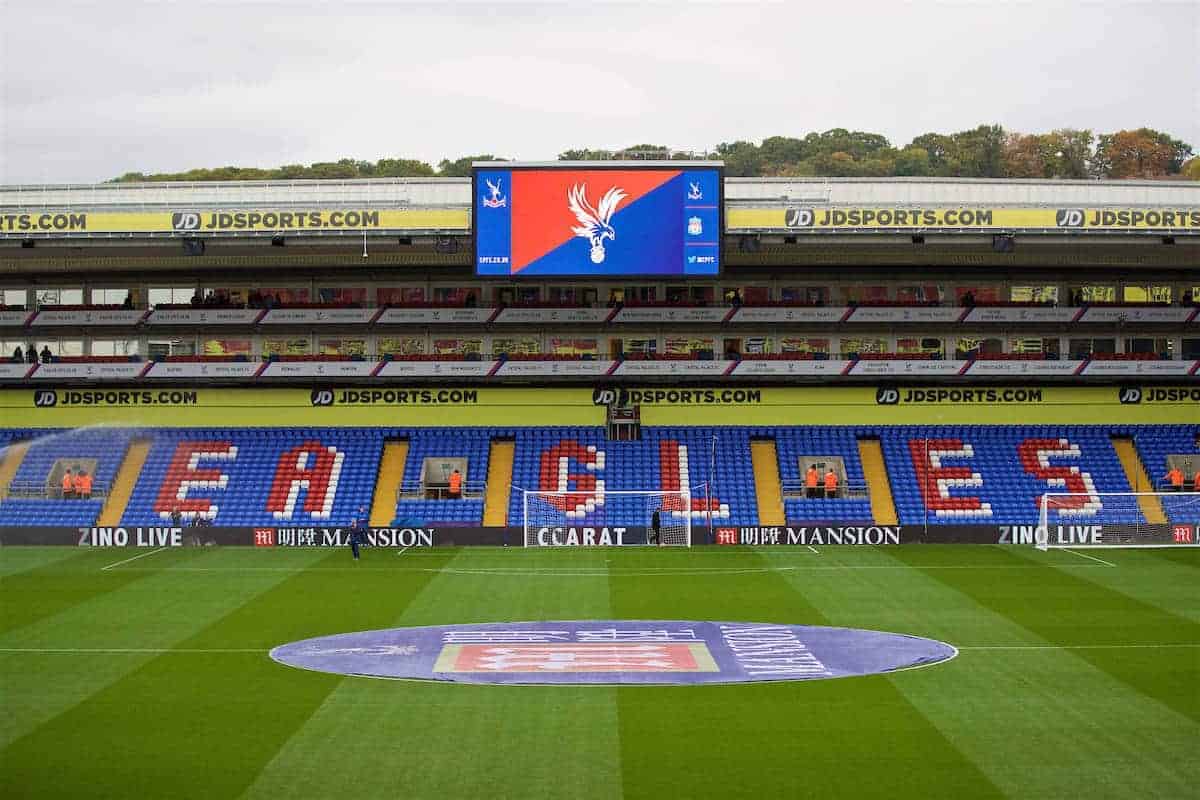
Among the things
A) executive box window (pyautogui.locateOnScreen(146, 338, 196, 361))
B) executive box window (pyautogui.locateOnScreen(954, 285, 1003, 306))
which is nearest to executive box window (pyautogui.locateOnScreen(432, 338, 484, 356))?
executive box window (pyautogui.locateOnScreen(146, 338, 196, 361))

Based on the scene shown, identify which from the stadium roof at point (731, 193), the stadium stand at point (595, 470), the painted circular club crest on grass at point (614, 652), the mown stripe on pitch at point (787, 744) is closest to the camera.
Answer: the mown stripe on pitch at point (787, 744)

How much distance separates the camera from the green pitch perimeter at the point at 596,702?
62.3 feet

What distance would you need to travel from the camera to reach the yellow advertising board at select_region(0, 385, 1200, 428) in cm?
5309

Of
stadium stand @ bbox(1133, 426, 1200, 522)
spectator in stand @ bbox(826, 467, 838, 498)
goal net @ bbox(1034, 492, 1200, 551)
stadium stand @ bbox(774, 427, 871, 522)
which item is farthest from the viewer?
stadium stand @ bbox(1133, 426, 1200, 522)

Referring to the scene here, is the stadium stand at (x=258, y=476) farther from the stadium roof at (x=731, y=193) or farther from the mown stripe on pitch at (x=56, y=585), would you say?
the stadium roof at (x=731, y=193)

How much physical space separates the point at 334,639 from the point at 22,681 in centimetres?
675

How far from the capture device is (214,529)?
46.4m

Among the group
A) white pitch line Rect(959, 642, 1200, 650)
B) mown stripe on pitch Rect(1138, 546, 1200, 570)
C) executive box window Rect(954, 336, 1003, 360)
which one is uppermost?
executive box window Rect(954, 336, 1003, 360)

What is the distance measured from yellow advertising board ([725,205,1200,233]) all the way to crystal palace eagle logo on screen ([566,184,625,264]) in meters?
4.43

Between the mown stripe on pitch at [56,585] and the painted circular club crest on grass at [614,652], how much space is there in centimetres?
846

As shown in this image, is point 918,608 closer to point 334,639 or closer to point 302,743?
point 334,639

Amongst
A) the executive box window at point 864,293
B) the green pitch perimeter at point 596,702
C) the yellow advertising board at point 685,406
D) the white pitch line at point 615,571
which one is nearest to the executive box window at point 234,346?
the yellow advertising board at point 685,406

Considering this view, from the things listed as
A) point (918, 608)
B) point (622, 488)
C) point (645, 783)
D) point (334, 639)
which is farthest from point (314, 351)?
A: point (645, 783)

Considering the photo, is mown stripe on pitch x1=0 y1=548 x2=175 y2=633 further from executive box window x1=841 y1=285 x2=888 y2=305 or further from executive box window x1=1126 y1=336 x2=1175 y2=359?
executive box window x1=1126 y1=336 x2=1175 y2=359
